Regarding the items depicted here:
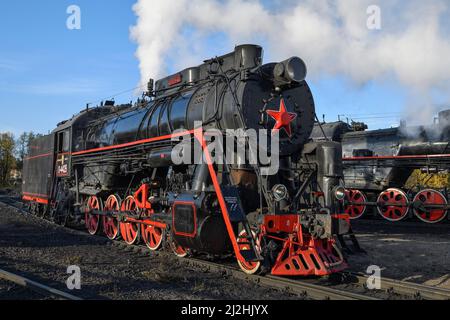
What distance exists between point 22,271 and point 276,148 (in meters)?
4.38

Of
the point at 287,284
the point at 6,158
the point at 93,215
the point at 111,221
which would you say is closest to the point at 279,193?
the point at 287,284

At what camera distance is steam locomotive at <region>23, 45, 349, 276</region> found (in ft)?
20.5

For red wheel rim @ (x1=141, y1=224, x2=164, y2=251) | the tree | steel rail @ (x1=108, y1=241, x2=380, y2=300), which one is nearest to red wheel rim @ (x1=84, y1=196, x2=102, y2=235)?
red wheel rim @ (x1=141, y1=224, x2=164, y2=251)

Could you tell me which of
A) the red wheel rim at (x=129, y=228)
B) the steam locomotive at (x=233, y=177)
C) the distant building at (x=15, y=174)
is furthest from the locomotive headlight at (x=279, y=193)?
the distant building at (x=15, y=174)

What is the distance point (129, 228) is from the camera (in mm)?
9773

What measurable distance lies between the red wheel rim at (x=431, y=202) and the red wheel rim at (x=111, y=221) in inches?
352

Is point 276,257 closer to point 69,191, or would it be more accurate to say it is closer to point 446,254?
point 446,254

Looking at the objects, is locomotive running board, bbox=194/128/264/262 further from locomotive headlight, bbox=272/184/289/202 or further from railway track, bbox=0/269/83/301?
railway track, bbox=0/269/83/301

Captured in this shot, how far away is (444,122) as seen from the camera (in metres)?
13.4

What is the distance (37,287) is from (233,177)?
3.20 metres

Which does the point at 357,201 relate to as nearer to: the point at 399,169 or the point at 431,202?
the point at 399,169

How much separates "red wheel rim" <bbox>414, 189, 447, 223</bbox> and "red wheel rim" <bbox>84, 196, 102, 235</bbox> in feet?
30.7

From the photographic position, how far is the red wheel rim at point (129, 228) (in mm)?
9547

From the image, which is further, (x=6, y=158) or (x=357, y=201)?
(x=6, y=158)
